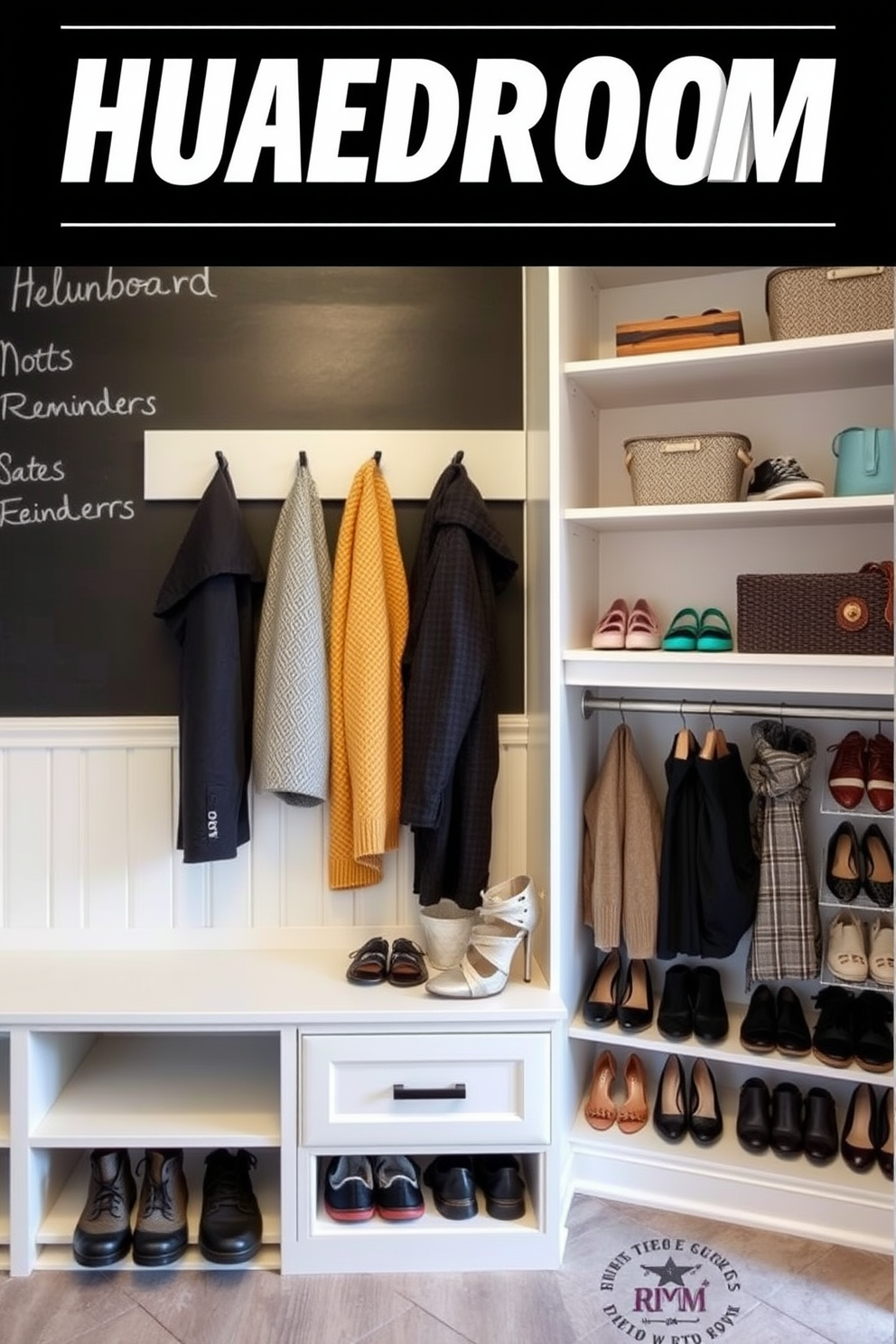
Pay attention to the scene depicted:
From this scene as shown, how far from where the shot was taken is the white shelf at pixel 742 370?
1.66 m

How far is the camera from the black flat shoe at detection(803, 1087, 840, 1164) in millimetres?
1790

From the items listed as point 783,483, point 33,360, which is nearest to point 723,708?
point 783,483

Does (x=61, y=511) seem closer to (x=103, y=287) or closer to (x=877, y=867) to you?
(x=103, y=287)

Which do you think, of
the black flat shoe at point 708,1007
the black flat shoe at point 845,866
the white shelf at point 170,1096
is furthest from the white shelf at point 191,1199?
the black flat shoe at point 845,866

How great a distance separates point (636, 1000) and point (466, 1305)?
2.30 ft


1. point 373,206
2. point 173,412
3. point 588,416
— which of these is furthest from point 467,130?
point 173,412

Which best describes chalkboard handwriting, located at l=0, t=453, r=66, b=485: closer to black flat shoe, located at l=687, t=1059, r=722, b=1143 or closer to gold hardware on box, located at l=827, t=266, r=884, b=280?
gold hardware on box, located at l=827, t=266, r=884, b=280

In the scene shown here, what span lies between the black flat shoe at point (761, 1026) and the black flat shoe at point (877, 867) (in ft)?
1.14

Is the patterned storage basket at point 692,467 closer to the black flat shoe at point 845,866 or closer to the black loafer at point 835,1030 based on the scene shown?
the black flat shoe at point 845,866

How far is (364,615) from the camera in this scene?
192 centimetres

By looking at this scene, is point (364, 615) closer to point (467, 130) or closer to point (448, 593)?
point (448, 593)

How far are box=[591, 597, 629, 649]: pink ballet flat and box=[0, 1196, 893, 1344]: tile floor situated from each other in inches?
49.6

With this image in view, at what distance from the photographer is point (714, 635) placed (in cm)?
180

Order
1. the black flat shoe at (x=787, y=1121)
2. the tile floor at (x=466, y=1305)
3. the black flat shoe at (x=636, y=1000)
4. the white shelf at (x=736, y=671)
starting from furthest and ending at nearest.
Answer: the black flat shoe at (x=636, y=1000)
the black flat shoe at (x=787, y=1121)
the white shelf at (x=736, y=671)
the tile floor at (x=466, y=1305)
